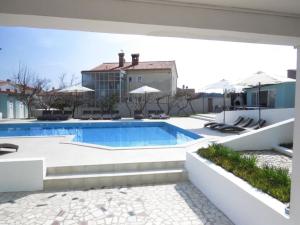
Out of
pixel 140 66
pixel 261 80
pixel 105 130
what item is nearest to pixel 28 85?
pixel 140 66

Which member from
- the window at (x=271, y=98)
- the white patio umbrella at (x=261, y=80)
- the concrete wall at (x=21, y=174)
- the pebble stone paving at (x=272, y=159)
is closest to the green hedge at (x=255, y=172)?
the pebble stone paving at (x=272, y=159)

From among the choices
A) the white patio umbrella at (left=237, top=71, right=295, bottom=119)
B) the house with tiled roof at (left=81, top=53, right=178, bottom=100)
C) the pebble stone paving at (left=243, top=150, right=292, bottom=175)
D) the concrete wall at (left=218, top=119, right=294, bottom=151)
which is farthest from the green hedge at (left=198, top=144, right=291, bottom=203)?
the house with tiled roof at (left=81, top=53, right=178, bottom=100)

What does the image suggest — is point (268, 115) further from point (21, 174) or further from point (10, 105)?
point (10, 105)

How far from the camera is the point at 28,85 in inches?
1104

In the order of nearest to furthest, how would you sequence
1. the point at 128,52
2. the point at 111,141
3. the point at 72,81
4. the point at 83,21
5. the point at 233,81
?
the point at 83,21 → the point at 111,141 → the point at 233,81 → the point at 72,81 → the point at 128,52

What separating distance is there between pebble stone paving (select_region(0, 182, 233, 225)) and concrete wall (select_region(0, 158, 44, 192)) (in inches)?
9.0

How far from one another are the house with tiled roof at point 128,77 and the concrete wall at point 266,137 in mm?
22131

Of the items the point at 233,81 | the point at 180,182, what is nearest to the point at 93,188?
the point at 180,182

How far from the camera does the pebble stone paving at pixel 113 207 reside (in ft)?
16.3

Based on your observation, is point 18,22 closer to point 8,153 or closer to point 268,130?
point 8,153

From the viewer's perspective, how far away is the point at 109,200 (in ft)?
19.4

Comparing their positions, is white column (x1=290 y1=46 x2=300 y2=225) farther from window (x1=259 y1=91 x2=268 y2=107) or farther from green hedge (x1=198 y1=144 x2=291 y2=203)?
window (x1=259 y1=91 x2=268 y2=107)

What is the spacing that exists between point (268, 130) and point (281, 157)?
1.48 meters

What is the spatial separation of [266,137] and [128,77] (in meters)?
25.7
